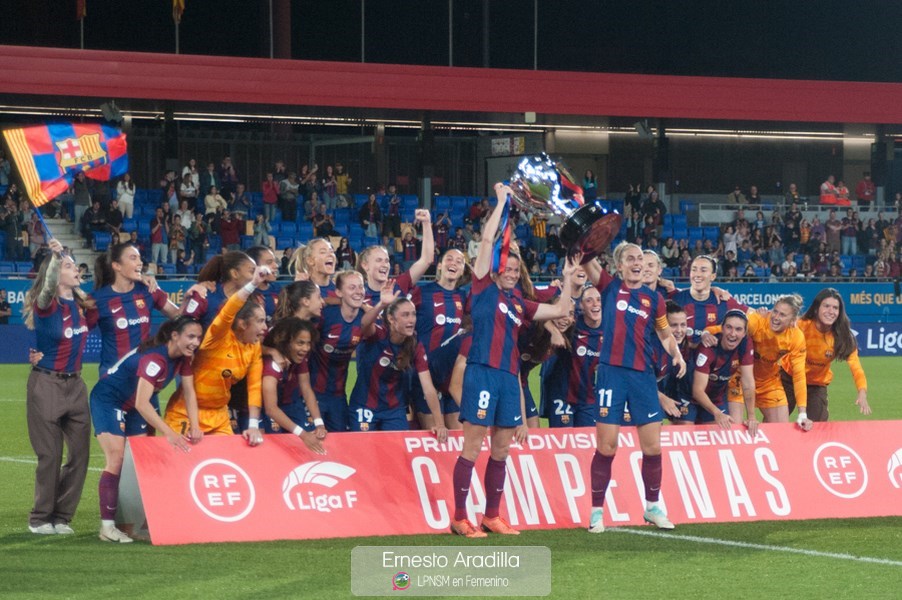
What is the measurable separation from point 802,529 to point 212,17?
2752cm

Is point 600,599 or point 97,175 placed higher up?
point 97,175

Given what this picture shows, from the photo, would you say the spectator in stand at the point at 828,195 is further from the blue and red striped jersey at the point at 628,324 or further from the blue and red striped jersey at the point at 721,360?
the blue and red striped jersey at the point at 628,324

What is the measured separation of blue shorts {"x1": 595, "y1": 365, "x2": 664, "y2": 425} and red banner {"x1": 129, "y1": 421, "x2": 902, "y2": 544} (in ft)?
2.50

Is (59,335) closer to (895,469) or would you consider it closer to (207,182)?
(895,469)

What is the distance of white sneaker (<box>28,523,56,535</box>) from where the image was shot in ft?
27.1

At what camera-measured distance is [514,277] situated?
8234 mm

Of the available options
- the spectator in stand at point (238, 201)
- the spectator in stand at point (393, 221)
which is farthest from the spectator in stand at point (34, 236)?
the spectator in stand at point (393, 221)

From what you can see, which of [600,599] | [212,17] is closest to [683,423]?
[600,599]

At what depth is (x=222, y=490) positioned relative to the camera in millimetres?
8086

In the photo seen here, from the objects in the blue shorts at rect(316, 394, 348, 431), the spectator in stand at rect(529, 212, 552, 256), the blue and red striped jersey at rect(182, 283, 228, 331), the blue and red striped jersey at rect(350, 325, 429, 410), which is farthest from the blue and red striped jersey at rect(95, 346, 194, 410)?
the spectator in stand at rect(529, 212, 552, 256)

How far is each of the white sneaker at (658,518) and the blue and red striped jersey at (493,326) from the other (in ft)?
4.32

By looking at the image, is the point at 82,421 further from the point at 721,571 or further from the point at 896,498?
the point at 896,498

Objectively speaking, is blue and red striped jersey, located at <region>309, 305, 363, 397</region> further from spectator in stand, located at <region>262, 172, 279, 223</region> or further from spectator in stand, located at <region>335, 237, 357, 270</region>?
spectator in stand, located at <region>262, 172, 279, 223</region>

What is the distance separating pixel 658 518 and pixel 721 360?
1.78 meters
